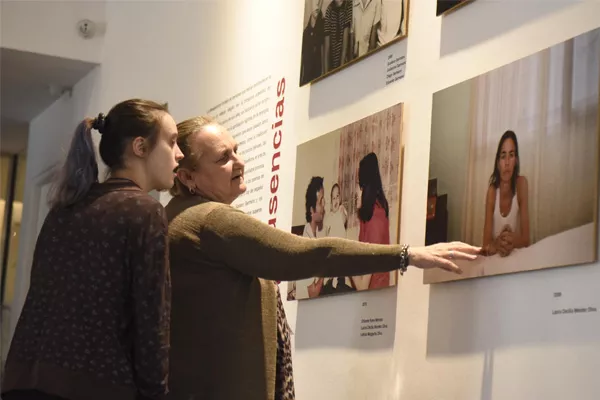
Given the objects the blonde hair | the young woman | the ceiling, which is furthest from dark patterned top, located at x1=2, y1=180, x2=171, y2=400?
the ceiling

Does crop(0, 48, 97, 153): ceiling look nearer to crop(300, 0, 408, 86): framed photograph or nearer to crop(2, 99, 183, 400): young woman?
crop(300, 0, 408, 86): framed photograph

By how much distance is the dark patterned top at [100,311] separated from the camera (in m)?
2.31

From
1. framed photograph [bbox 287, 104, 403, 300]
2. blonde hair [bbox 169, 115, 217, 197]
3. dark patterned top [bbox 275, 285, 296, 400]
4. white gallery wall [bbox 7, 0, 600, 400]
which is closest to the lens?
white gallery wall [bbox 7, 0, 600, 400]

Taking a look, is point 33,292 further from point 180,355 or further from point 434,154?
point 434,154

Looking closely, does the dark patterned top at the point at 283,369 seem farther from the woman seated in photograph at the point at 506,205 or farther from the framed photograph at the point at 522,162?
the woman seated in photograph at the point at 506,205

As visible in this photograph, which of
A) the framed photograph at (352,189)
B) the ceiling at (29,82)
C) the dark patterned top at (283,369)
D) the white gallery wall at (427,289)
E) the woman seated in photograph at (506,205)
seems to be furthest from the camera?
the ceiling at (29,82)

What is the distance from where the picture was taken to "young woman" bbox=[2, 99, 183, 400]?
2.31 metres

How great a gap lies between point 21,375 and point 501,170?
4.30 feet

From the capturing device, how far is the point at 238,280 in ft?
8.66

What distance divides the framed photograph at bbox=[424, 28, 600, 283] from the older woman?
5.1 inches

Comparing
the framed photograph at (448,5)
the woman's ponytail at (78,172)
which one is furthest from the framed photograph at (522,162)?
the woman's ponytail at (78,172)

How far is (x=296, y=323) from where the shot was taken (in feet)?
11.7

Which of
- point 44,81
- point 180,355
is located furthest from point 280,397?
point 44,81

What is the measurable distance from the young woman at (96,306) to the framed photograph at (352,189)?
93 centimetres
